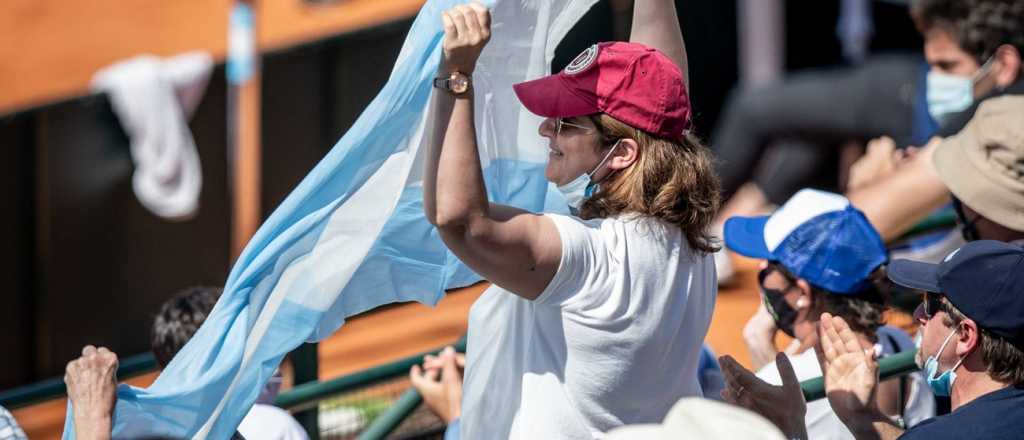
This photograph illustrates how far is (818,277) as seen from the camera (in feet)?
10.8

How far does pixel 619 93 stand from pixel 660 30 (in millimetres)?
415

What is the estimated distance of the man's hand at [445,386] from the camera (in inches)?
134

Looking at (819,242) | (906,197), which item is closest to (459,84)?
(819,242)

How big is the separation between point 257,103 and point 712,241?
548 centimetres

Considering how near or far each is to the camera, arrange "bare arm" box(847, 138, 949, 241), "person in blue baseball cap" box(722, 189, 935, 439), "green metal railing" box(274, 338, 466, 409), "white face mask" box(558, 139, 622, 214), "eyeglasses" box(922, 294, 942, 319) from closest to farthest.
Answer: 1. "white face mask" box(558, 139, 622, 214)
2. "eyeglasses" box(922, 294, 942, 319)
3. "person in blue baseball cap" box(722, 189, 935, 439)
4. "green metal railing" box(274, 338, 466, 409)
5. "bare arm" box(847, 138, 949, 241)

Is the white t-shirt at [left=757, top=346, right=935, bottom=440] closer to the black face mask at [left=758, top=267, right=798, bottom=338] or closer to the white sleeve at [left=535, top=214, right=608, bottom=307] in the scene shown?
the black face mask at [left=758, top=267, right=798, bottom=338]

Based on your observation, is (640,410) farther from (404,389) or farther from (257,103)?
(257,103)

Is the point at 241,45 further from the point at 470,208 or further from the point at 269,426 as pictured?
the point at 470,208

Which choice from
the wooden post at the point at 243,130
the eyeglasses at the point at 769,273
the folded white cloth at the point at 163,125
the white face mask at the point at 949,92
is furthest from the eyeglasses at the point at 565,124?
the folded white cloth at the point at 163,125

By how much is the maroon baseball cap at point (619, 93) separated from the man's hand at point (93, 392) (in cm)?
92

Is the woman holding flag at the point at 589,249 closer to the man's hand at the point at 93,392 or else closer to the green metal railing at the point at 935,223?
the man's hand at the point at 93,392

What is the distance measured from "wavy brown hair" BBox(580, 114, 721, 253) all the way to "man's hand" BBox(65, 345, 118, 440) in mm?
954

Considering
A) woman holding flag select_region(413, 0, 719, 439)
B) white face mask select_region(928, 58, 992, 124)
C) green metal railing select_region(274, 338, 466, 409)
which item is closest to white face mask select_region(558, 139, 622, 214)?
woman holding flag select_region(413, 0, 719, 439)

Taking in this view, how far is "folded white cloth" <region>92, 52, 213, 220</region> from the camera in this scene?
25.5ft
